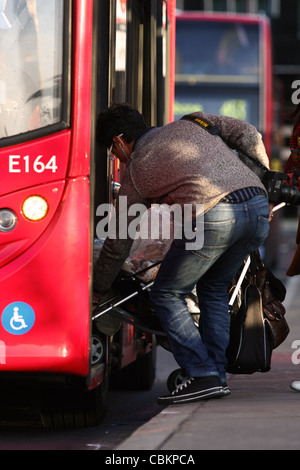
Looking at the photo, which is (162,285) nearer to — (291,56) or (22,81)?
(22,81)

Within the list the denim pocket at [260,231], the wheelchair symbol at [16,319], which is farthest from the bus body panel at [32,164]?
the denim pocket at [260,231]

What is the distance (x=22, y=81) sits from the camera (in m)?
5.26

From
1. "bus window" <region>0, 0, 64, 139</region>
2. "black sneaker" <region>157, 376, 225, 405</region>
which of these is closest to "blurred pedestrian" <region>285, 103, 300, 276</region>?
"black sneaker" <region>157, 376, 225, 405</region>

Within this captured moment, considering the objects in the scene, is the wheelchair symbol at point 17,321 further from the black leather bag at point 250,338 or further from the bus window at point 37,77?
the black leather bag at point 250,338

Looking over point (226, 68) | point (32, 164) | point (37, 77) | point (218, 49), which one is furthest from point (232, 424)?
point (218, 49)

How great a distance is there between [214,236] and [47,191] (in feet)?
3.05

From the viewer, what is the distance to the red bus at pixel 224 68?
16.4 metres

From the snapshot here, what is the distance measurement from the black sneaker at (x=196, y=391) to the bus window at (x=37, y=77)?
1.52 m

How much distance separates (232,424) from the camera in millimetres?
4770

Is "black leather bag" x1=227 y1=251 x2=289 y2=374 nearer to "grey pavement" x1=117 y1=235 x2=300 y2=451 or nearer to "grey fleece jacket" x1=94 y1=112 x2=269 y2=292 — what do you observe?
"grey pavement" x1=117 y1=235 x2=300 y2=451

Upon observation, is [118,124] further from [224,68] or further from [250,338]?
[224,68]

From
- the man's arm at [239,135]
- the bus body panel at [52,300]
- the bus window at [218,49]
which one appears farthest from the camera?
the bus window at [218,49]
